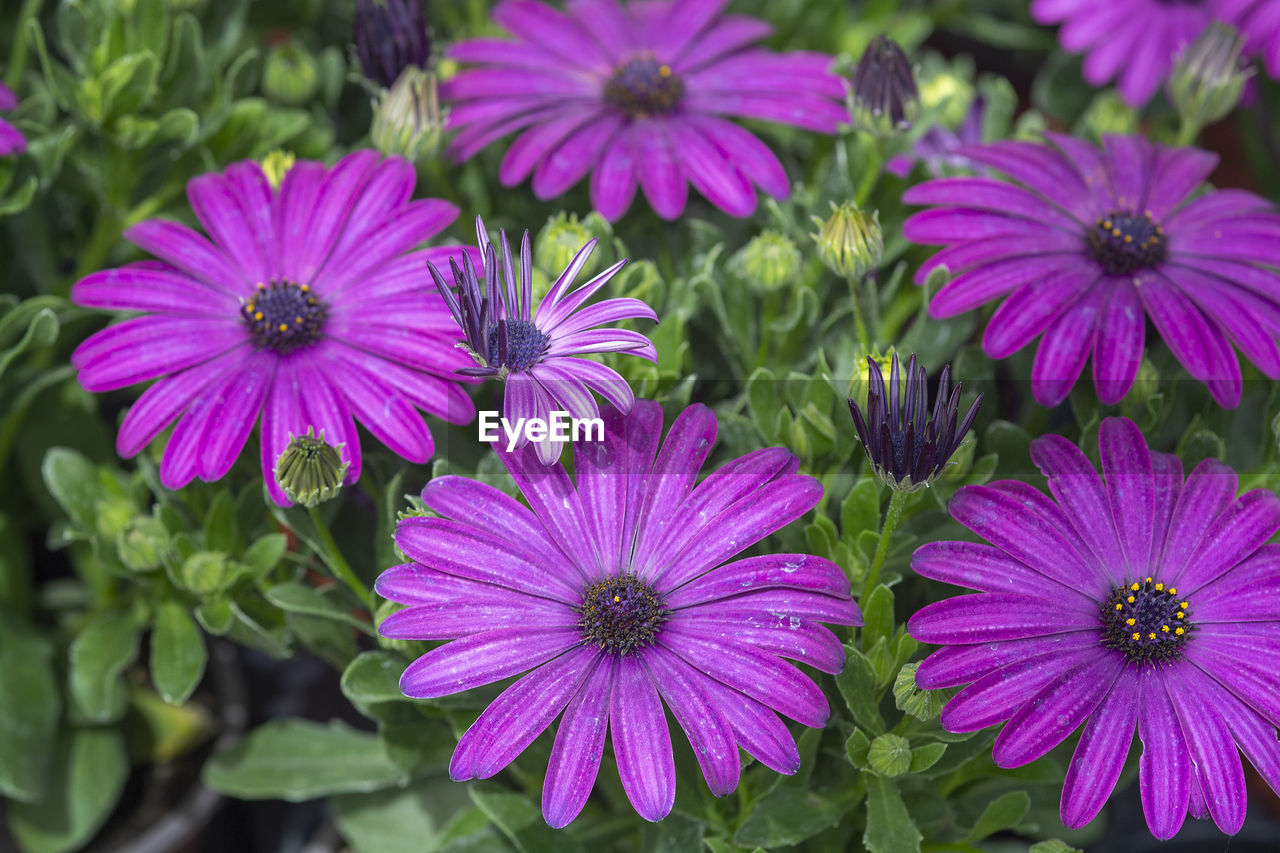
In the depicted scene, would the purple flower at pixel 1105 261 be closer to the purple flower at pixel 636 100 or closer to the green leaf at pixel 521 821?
the purple flower at pixel 636 100

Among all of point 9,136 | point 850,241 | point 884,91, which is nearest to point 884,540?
point 850,241

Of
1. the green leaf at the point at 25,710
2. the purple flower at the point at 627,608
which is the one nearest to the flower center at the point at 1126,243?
the purple flower at the point at 627,608

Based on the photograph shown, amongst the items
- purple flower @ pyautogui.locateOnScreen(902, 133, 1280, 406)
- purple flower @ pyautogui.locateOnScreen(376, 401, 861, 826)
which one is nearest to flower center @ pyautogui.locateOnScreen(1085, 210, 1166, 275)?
purple flower @ pyautogui.locateOnScreen(902, 133, 1280, 406)

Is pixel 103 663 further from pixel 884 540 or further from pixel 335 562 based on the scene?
pixel 884 540

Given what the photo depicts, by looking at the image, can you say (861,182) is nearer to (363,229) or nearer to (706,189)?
(706,189)

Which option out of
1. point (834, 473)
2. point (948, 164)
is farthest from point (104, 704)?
point (948, 164)

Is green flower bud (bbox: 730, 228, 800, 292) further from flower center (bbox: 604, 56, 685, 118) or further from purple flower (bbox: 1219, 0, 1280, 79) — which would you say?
purple flower (bbox: 1219, 0, 1280, 79)
